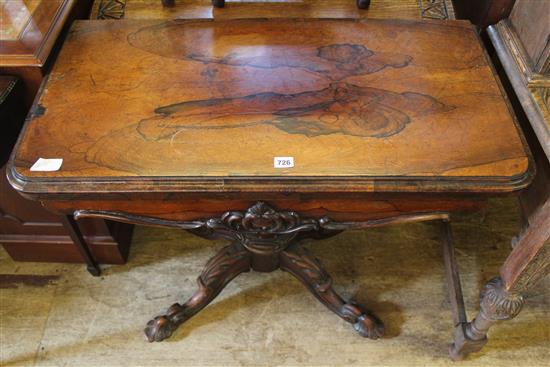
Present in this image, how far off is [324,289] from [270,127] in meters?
0.54

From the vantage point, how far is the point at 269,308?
1.35 metres

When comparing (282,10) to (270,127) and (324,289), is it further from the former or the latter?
(324,289)

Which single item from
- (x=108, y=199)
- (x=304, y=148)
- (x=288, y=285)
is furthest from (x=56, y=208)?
(x=288, y=285)

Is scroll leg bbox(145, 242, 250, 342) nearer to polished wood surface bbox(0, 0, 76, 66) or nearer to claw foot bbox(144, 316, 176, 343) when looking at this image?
claw foot bbox(144, 316, 176, 343)

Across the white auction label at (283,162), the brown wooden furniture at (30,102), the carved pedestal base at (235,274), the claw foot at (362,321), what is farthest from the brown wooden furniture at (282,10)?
the claw foot at (362,321)

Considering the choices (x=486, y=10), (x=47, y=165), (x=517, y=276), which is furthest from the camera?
(x=486, y=10)

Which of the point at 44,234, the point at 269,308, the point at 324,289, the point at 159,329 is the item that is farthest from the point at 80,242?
the point at 324,289

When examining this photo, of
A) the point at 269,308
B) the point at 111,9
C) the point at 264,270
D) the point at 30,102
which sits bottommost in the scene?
the point at 269,308

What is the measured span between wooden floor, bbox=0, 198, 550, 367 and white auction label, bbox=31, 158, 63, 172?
648mm

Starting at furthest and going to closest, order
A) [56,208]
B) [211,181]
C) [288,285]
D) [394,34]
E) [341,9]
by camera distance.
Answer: [288,285], [341,9], [394,34], [56,208], [211,181]

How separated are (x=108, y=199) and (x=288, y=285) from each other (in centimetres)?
70

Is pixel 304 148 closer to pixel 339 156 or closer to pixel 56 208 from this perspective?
pixel 339 156

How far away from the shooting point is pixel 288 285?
140cm

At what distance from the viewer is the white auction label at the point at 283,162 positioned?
82 centimetres
